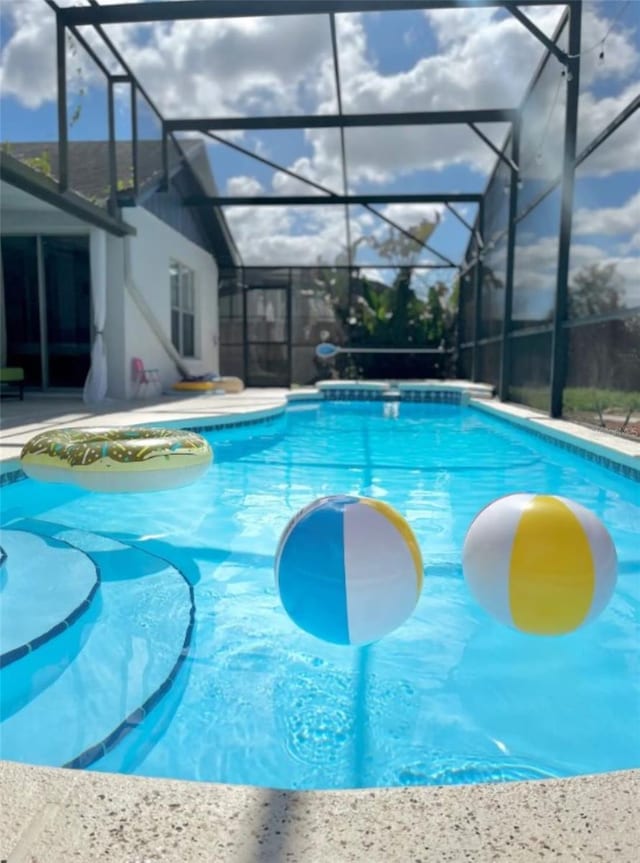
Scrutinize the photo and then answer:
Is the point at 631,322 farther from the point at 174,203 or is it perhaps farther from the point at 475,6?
the point at 174,203

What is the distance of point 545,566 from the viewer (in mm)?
2033

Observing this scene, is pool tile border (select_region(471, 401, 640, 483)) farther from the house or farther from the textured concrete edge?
the house

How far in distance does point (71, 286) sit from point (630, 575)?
33.8 feet

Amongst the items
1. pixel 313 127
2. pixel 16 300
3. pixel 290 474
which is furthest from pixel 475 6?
pixel 16 300

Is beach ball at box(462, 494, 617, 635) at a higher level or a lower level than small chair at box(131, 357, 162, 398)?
lower

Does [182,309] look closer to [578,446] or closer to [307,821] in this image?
[578,446]

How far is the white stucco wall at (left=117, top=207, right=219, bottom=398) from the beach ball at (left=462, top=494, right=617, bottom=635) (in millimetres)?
9578

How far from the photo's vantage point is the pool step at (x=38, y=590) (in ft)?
8.01

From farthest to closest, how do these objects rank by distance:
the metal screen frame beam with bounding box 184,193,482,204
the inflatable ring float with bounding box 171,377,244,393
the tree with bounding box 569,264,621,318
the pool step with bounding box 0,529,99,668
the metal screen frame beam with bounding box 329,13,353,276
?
the metal screen frame beam with bounding box 184,193,482,204
the inflatable ring float with bounding box 171,377,244,393
the metal screen frame beam with bounding box 329,13,353,276
the tree with bounding box 569,264,621,318
the pool step with bounding box 0,529,99,668

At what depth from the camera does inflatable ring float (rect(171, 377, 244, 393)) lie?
1295 cm

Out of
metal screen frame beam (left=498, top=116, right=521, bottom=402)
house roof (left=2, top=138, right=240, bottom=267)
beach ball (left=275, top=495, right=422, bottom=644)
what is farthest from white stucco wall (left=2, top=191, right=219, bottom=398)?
beach ball (left=275, top=495, right=422, bottom=644)

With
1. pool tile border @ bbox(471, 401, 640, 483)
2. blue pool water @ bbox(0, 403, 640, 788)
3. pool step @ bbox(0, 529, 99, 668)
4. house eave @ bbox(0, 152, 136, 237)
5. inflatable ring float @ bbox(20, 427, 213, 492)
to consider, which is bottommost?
blue pool water @ bbox(0, 403, 640, 788)

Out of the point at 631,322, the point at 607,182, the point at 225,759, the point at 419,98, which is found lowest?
the point at 225,759

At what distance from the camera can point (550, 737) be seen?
2084 millimetres
